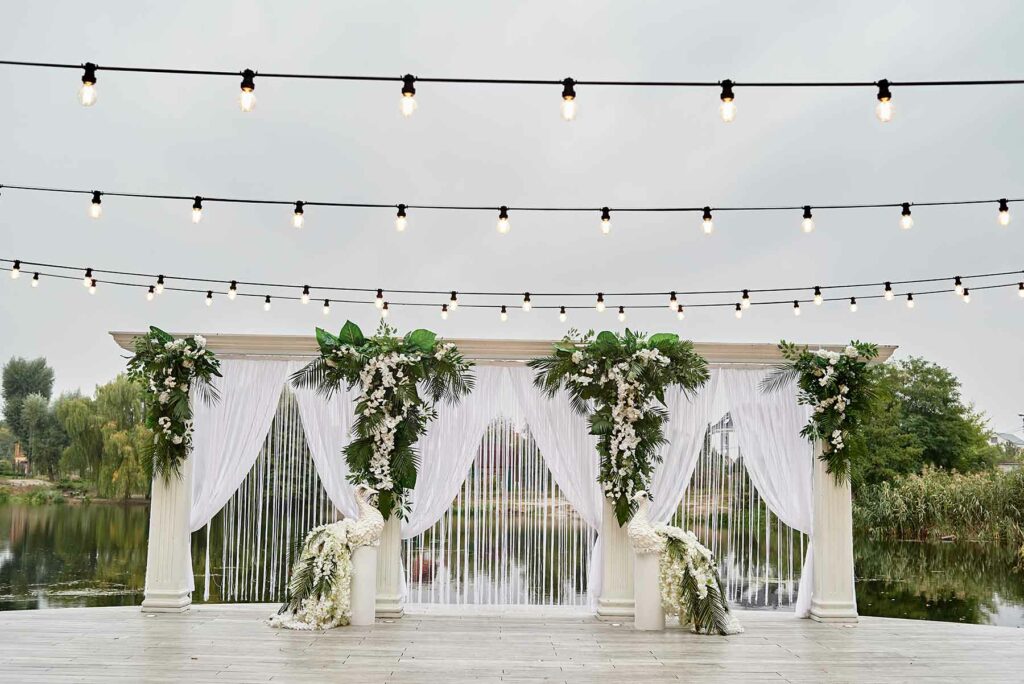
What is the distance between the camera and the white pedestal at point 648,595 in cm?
680

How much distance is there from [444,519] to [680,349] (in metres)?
2.81

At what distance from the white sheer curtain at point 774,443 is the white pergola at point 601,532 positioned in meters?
0.13

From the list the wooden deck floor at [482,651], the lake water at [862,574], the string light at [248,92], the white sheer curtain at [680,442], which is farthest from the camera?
the lake water at [862,574]

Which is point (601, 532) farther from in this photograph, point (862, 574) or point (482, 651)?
point (862, 574)

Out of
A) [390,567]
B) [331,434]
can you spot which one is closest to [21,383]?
[331,434]

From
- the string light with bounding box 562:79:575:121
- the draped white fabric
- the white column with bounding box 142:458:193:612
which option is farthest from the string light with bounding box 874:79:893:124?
the white column with bounding box 142:458:193:612

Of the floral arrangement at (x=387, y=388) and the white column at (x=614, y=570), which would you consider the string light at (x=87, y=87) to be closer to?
the floral arrangement at (x=387, y=388)

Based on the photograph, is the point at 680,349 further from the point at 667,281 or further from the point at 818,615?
the point at 667,281

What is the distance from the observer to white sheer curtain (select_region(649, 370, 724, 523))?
7.62m

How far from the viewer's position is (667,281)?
52.3 ft

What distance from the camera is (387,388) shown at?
728cm

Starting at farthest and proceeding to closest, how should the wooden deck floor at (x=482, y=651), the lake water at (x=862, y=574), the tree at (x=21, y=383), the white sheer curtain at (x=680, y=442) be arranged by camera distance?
1. the tree at (x=21, y=383)
2. the lake water at (x=862, y=574)
3. the white sheer curtain at (x=680, y=442)
4. the wooden deck floor at (x=482, y=651)

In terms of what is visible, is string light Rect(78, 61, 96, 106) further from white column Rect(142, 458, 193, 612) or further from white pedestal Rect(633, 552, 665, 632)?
white pedestal Rect(633, 552, 665, 632)

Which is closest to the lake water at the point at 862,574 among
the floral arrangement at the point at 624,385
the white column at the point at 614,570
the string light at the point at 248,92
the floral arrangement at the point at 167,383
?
the floral arrangement at the point at 167,383
